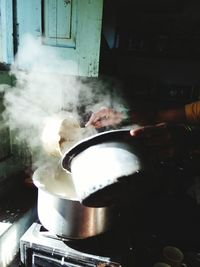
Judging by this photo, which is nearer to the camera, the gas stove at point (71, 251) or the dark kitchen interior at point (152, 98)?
the gas stove at point (71, 251)

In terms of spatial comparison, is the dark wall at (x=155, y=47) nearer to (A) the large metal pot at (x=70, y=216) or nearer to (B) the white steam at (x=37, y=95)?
(B) the white steam at (x=37, y=95)

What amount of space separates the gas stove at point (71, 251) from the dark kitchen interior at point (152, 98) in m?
0.01

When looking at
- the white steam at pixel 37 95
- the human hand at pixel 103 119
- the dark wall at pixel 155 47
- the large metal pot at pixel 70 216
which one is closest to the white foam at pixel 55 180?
the large metal pot at pixel 70 216

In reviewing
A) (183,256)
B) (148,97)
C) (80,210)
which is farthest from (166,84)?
(80,210)

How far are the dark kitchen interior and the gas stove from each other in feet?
0.04

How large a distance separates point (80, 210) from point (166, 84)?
248 centimetres

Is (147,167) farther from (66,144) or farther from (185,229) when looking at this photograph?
(185,229)

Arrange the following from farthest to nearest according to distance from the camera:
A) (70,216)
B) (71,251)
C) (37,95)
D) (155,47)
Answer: (155,47) → (37,95) → (71,251) → (70,216)

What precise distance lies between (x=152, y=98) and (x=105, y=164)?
8.08ft

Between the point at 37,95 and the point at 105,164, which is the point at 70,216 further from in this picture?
the point at 37,95

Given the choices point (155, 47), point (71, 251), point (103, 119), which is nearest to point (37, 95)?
point (103, 119)

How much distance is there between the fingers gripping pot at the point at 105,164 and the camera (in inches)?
49.7

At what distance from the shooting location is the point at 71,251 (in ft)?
6.27

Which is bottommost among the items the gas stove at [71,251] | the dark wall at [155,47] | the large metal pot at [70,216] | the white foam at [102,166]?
the gas stove at [71,251]
